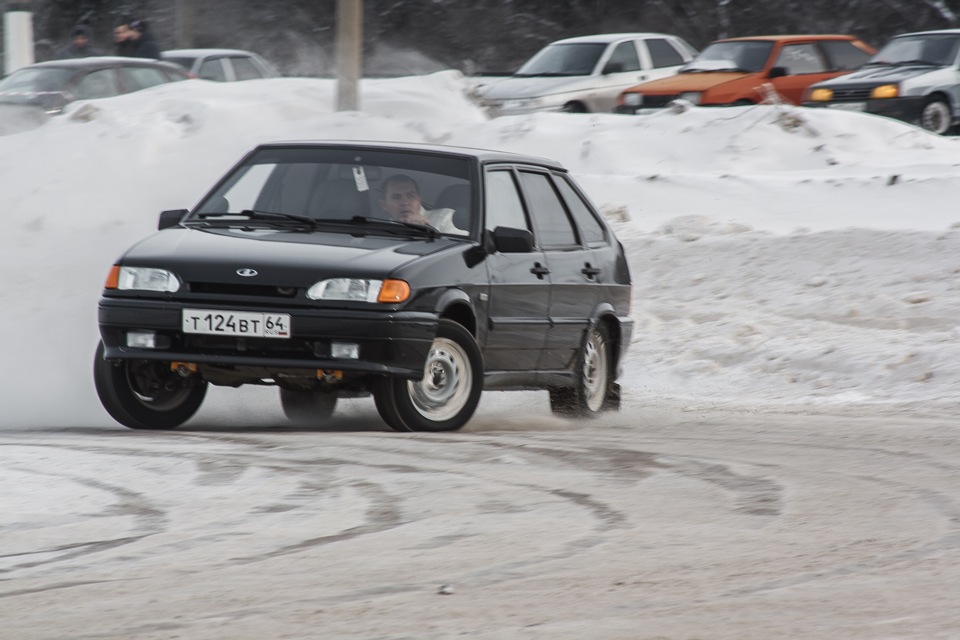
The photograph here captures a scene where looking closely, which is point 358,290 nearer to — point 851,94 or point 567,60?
point 851,94

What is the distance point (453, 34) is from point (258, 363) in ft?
126

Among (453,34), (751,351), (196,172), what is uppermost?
(453,34)

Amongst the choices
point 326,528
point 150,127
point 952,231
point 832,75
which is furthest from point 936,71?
point 326,528

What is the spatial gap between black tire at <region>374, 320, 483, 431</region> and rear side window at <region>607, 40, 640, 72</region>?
56.5ft

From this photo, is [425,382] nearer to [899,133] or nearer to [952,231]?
[952,231]

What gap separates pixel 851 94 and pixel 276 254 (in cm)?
1554

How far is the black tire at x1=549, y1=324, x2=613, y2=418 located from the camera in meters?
9.10

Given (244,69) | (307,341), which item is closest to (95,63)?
(244,69)

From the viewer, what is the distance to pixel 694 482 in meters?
6.16

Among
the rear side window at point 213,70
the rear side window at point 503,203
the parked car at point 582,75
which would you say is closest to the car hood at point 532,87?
the parked car at point 582,75

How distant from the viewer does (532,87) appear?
2350cm

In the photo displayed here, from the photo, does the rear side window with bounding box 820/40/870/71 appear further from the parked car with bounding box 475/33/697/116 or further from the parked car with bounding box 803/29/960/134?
the parked car with bounding box 475/33/697/116

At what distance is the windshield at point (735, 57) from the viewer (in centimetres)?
2303

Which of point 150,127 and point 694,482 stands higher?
point 150,127
